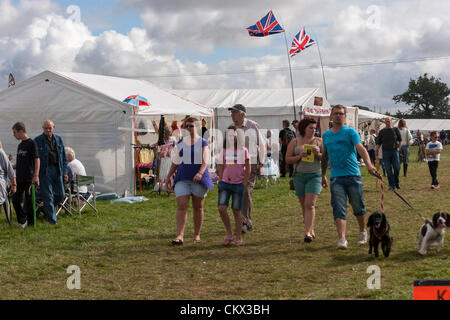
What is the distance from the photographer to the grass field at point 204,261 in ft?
16.9

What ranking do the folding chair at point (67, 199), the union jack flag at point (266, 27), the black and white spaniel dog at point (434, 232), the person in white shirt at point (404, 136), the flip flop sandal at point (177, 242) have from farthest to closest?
the union jack flag at point (266, 27) → the person in white shirt at point (404, 136) → the folding chair at point (67, 199) → the flip flop sandal at point (177, 242) → the black and white spaniel dog at point (434, 232)

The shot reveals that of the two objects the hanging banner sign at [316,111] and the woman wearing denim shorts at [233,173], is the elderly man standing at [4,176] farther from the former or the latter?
the hanging banner sign at [316,111]

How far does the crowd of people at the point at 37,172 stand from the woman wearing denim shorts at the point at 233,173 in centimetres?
345

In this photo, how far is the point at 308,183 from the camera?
7.20 m

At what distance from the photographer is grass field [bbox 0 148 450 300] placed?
16.9 feet

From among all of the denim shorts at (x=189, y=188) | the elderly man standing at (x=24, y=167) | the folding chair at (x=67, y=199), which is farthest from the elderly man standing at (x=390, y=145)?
the elderly man standing at (x=24, y=167)

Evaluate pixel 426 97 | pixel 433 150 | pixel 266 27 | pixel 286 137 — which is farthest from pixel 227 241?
pixel 426 97

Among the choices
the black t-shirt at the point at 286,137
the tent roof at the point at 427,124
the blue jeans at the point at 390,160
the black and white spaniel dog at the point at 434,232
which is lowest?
the black and white spaniel dog at the point at 434,232

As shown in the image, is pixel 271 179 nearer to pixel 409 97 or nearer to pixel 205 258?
pixel 205 258

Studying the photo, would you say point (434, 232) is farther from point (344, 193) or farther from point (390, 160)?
point (390, 160)

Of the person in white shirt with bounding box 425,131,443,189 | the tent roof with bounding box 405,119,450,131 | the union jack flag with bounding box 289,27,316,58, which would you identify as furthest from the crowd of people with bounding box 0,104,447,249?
the tent roof with bounding box 405,119,450,131

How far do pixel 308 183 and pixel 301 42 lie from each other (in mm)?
17148

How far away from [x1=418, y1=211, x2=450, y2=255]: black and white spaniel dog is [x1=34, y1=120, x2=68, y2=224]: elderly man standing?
6109 millimetres
